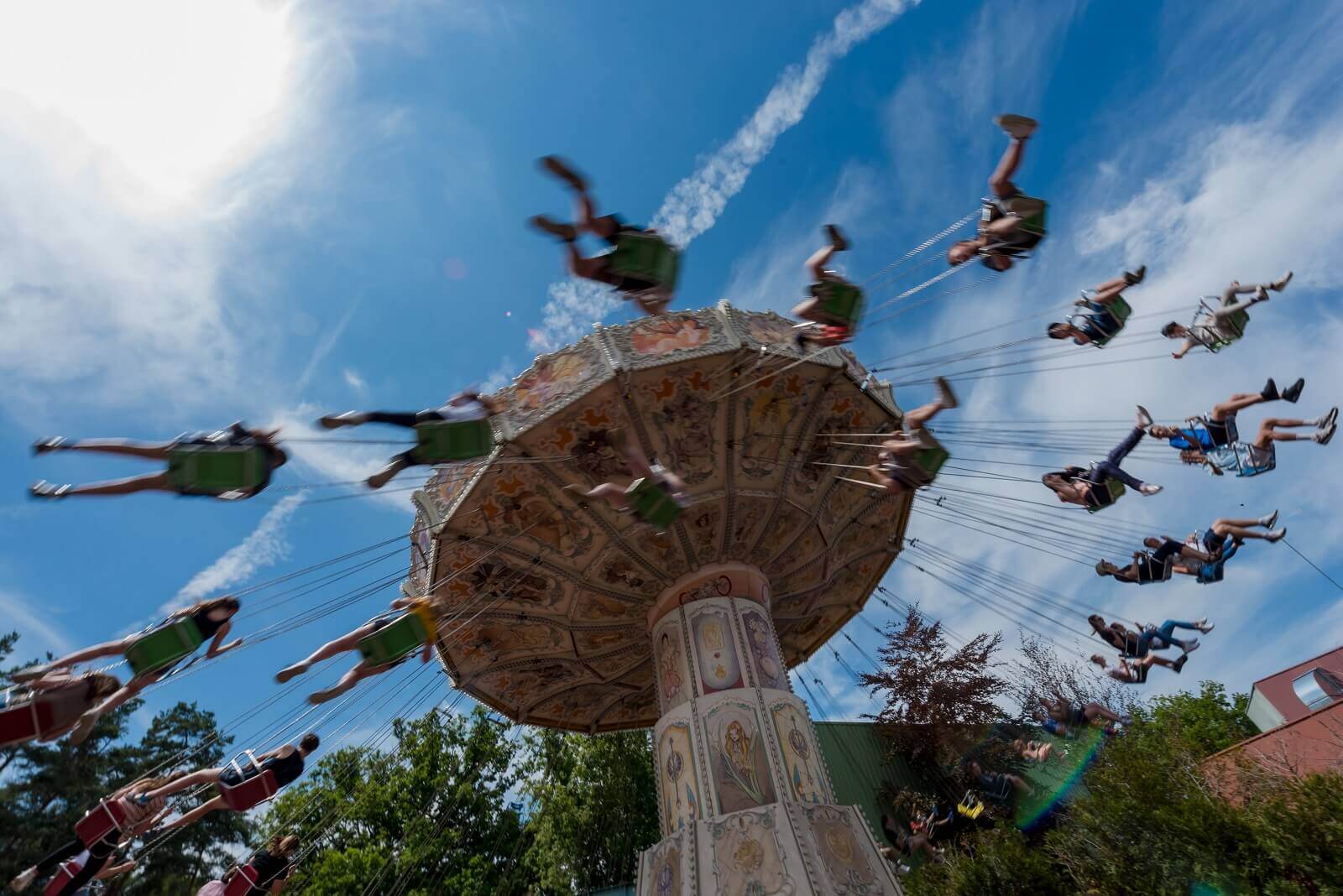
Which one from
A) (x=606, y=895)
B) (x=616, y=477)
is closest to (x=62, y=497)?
(x=616, y=477)

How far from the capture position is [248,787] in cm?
750

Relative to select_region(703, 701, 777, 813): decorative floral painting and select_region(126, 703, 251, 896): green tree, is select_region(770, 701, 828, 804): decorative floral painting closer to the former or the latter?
select_region(703, 701, 777, 813): decorative floral painting

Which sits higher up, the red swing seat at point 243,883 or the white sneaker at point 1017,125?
the white sneaker at point 1017,125

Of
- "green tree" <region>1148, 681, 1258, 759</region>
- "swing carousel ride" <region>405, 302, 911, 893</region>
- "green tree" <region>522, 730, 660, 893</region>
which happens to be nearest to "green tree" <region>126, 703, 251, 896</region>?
"green tree" <region>522, 730, 660, 893</region>

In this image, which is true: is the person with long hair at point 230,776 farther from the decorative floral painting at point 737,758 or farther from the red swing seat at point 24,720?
the decorative floral painting at point 737,758

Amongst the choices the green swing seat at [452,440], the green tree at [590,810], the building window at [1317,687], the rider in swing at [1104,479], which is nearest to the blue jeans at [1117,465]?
the rider in swing at [1104,479]

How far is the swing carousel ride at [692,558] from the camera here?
27.3 feet

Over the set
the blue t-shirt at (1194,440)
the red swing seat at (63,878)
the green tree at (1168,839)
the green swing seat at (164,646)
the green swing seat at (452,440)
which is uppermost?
the green swing seat at (452,440)

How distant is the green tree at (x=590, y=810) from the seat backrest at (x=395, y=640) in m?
13.3

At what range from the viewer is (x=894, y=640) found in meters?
20.8

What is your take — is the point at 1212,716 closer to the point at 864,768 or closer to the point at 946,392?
the point at 864,768

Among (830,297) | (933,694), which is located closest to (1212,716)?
(933,694)

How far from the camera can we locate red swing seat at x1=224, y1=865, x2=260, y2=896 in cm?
852

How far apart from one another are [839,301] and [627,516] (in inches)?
161
